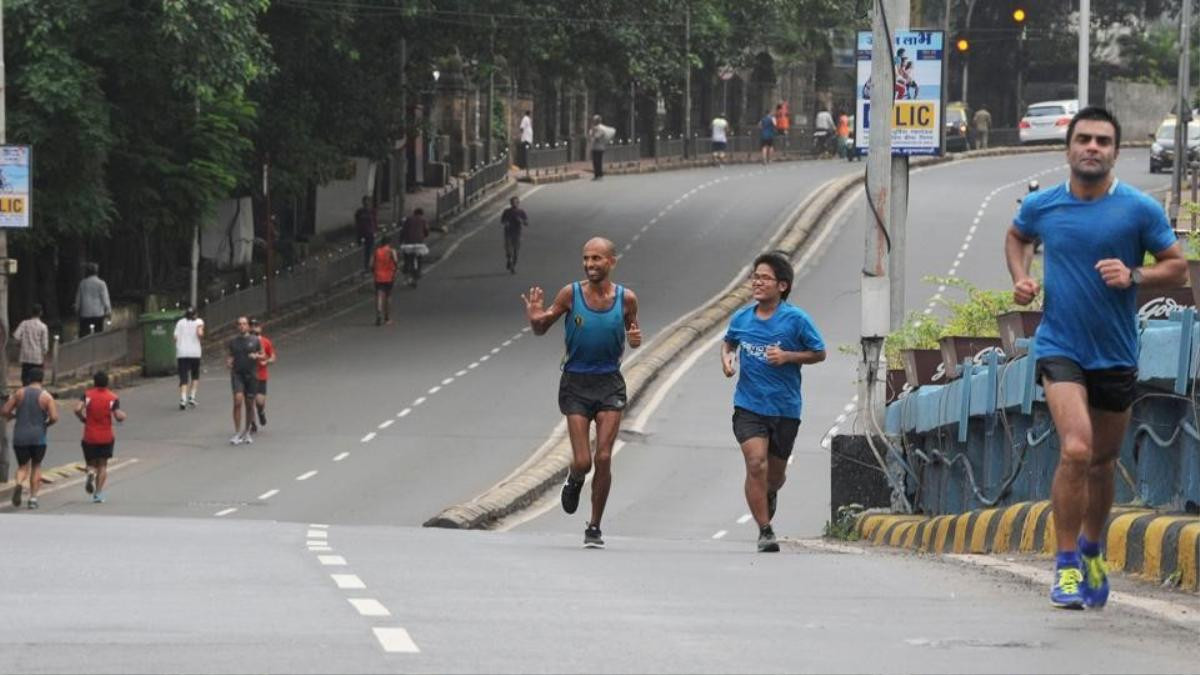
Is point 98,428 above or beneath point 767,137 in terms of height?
beneath

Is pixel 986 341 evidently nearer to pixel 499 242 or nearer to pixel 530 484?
pixel 530 484

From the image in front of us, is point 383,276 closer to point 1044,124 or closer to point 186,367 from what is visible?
point 186,367

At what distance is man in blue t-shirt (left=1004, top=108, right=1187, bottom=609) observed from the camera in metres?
10.1

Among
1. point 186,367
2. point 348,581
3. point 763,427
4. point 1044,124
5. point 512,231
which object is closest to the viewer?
point 348,581

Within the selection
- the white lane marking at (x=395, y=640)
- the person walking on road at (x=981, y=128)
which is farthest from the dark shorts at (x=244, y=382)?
the person walking on road at (x=981, y=128)

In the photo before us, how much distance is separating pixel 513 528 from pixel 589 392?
33.3 ft

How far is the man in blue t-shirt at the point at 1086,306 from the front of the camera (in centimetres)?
1010

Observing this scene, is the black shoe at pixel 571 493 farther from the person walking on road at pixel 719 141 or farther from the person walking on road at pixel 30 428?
the person walking on road at pixel 719 141

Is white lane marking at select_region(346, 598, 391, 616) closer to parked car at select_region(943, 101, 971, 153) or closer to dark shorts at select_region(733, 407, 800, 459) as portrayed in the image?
dark shorts at select_region(733, 407, 800, 459)

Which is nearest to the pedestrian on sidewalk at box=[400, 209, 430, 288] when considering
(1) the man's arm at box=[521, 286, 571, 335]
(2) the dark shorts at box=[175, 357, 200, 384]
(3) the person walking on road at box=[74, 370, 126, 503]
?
(2) the dark shorts at box=[175, 357, 200, 384]

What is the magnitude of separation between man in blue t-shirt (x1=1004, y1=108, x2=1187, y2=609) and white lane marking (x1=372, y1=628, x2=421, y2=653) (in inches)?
108

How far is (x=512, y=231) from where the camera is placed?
52.0 metres

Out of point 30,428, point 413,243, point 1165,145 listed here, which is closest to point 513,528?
point 30,428

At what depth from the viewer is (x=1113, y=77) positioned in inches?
4026
